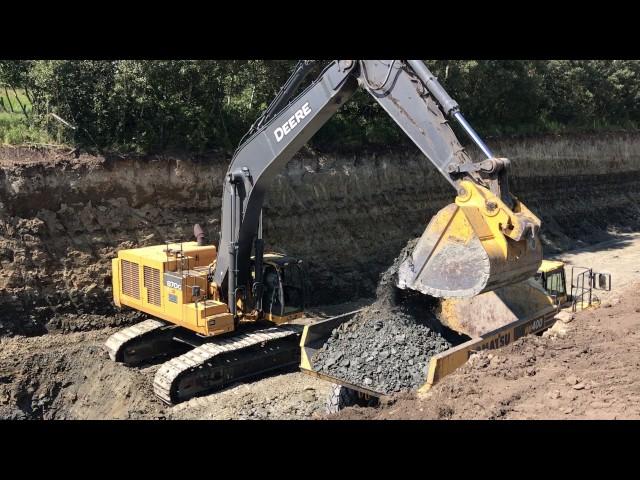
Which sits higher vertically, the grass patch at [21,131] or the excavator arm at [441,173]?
the grass patch at [21,131]

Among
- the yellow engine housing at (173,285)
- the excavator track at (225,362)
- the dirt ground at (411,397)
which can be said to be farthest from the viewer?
the yellow engine housing at (173,285)

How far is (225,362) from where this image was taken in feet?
34.1

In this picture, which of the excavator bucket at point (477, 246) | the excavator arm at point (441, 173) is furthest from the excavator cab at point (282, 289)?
the excavator bucket at point (477, 246)

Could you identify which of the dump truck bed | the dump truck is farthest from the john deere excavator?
the dump truck

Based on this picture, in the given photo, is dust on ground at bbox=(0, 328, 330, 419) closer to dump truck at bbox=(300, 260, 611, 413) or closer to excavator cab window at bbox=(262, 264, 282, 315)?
dump truck at bbox=(300, 260, 611, 413)

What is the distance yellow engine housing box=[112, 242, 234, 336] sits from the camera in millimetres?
10359

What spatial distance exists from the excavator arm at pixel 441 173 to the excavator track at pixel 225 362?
0.70 m

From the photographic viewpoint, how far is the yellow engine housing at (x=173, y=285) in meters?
10.4

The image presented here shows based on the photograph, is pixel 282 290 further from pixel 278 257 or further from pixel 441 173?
pixel 441 173

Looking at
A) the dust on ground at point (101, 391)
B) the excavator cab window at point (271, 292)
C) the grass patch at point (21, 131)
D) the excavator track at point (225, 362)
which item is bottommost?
the dust on ground at point (101, 391)

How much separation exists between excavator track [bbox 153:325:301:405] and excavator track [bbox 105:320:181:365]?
1213 millimetres

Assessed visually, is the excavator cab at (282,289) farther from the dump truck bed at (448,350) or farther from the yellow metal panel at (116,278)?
the yellow metal panel at (116,278)

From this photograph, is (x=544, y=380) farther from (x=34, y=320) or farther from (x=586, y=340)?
(x=34, y=320)

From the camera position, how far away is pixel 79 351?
38.8ft
